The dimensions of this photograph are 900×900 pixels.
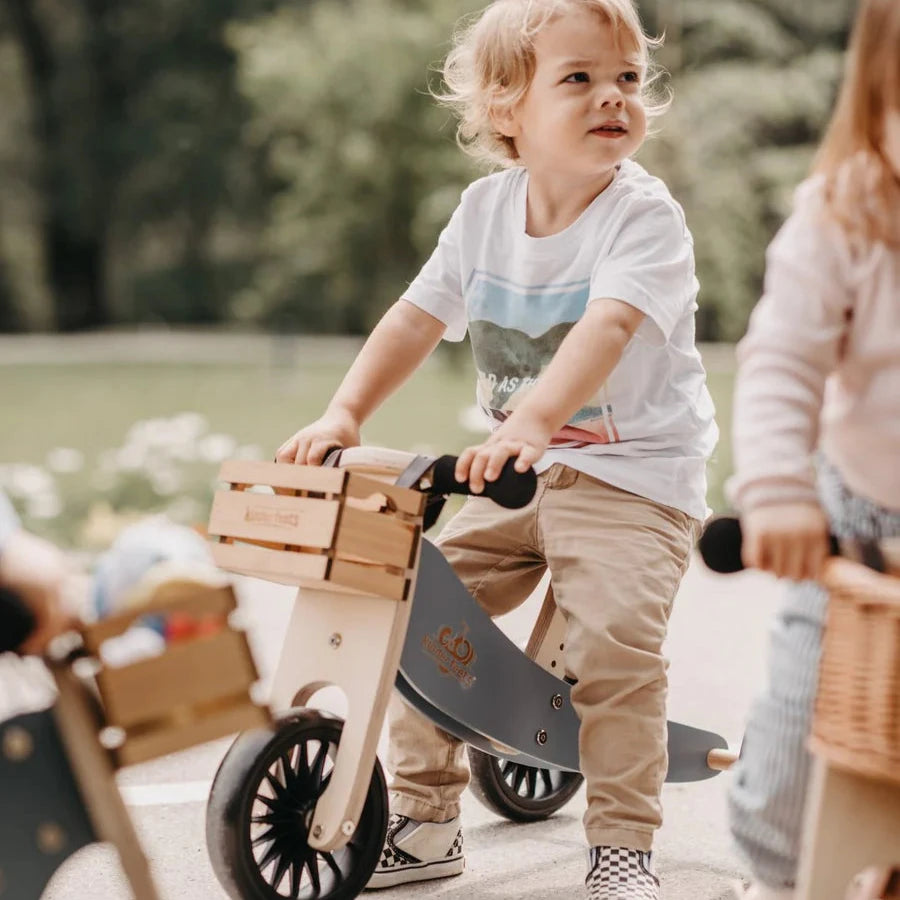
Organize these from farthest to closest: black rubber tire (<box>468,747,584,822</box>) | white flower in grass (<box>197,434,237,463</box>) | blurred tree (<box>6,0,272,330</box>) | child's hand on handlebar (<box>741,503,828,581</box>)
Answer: blurred tree (<box>6,0,272,330</box>)
white flower in grass (<box>197,434,237,463</box>)
black rubber tire (<box>468,747,584,822</box>)
child's hand on handlebar (<box>741,503,828,581</box>)

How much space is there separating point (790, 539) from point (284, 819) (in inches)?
44.3

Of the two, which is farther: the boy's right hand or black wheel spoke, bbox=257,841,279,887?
the boy's right hand

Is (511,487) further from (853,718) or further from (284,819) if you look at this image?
(853,718)

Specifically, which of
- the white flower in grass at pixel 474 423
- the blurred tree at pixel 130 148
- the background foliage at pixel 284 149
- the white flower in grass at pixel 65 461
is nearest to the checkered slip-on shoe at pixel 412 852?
the background foliage at pixel 284 149

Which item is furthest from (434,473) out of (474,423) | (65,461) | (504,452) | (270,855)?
(65,461)

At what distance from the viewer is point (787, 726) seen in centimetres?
182

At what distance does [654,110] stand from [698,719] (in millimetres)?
1765

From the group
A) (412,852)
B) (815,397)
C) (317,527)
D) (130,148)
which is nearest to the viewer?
(815,397)

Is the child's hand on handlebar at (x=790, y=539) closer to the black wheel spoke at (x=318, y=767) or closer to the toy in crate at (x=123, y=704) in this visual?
the toy in crate at (x=123, y=704)

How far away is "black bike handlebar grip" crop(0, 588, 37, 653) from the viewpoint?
166 cm

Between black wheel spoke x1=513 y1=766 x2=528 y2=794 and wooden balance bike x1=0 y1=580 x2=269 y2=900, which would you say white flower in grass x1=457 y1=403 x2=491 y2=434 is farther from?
wooden balance bike x1=0 y1=580 x2=269 y2=900

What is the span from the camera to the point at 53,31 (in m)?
29.5

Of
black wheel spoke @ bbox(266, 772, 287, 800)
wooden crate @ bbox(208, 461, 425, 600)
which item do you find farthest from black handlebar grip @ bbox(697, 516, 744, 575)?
black wheel spoke @ bbox(266, 772, 287, 800)

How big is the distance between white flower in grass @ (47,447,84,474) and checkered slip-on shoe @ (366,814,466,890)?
6050 millimetres
